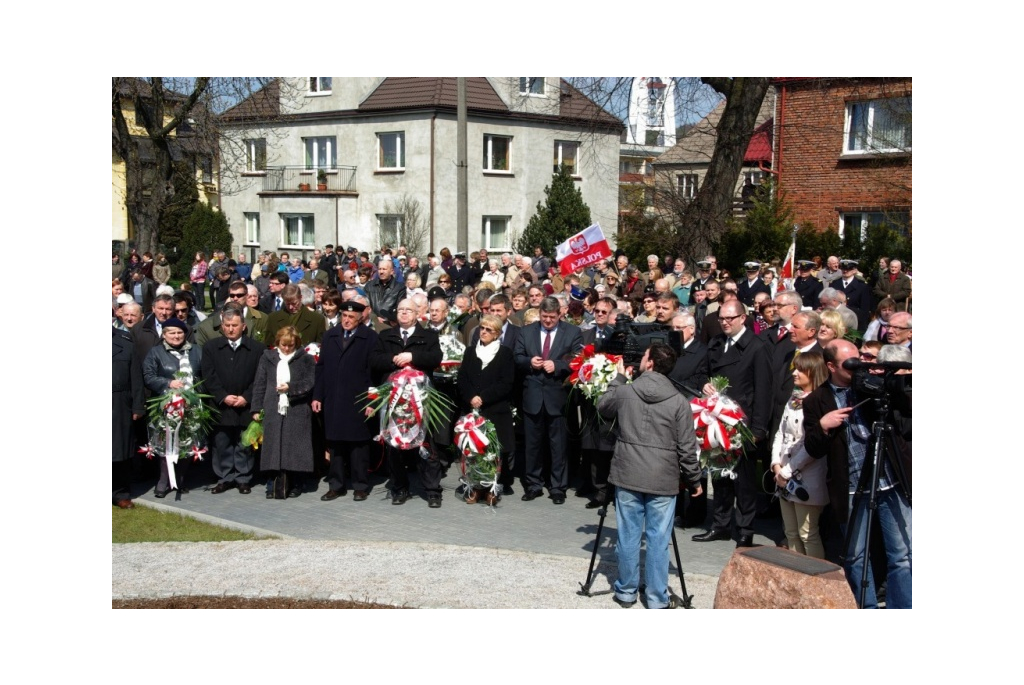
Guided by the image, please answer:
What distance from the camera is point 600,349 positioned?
9.64 meters

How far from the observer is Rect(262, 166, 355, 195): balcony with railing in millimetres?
36781

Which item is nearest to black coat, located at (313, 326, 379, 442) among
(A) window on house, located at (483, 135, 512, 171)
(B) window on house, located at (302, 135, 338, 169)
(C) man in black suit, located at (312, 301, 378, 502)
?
(C) man in black suit, located at (312, 301, 378, 502)

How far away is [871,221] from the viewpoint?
24.1 meters

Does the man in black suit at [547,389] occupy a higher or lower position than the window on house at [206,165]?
lower

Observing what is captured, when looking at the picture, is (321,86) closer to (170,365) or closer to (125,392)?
(170,365)

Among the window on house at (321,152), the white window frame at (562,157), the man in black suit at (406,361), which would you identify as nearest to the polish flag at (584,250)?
the man in black suit at (406,361)

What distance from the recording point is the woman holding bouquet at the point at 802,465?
7133 millimetres

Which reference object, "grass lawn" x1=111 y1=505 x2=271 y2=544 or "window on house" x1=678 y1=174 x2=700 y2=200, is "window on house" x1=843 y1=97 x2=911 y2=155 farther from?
"grass lawn" x1=111 y1=505 x2=271 y2=544

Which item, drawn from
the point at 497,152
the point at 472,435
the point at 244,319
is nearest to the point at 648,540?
the point at 472,435

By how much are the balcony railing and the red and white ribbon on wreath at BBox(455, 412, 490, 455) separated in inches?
1110

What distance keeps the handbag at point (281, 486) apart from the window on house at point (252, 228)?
1250 inches

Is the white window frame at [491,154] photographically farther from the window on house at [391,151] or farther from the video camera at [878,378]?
the video camera at [878,378]

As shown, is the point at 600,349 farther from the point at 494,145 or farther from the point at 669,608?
the point at 494,145

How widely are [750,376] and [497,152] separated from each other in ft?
86.4
